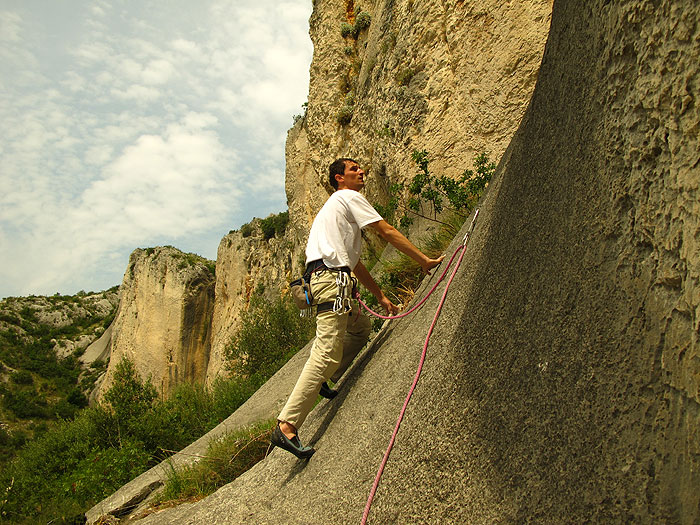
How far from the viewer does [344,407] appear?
4.13 m

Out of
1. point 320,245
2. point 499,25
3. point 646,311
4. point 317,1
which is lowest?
point 646,311

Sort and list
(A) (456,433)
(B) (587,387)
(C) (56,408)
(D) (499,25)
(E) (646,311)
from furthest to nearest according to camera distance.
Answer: (C) (56,408), (D) (499,25), (A) (456,433), (B) (587,387), (E) (646,311)

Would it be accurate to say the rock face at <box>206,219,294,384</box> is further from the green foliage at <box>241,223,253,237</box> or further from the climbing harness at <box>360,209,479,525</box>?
the climbing harness at <box>360,209,479,525</box>

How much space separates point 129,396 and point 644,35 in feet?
58.2

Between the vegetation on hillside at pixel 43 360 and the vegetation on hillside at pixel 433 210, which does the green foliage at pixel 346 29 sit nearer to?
the vegetation on hillside at pixel 433 210

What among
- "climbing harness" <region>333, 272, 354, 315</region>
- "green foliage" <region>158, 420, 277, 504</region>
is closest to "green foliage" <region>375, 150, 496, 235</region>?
"climbing harness" <region>333, 272, 354, 315</region>

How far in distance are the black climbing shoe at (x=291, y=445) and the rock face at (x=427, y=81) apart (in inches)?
210

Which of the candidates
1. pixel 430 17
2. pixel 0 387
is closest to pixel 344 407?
pixel 430 17

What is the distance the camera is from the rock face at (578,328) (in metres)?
1.75

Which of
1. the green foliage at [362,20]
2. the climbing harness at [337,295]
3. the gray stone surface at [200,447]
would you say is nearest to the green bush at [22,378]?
the gray stone surface at [200,447]

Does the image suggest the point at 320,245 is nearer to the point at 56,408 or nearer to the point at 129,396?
the point at 129,396

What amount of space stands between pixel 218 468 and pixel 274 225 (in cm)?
1775

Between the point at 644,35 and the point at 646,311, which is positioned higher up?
the point at 644,35

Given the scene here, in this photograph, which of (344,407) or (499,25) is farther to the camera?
(499,25)
